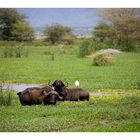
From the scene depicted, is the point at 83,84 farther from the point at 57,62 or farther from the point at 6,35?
the point at 6,35

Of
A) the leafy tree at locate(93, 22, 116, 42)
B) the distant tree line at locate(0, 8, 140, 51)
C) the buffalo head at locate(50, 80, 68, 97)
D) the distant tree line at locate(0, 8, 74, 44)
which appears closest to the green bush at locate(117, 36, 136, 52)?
the distant tree line at locate(0, 8, 140, 51)

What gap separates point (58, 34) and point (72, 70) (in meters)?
0.51

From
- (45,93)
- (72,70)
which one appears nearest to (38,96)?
(45,93)

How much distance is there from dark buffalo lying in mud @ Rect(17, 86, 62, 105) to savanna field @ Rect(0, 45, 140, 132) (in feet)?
0.25

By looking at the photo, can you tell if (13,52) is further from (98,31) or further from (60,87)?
(98,31)

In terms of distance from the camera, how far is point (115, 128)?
8.78 m

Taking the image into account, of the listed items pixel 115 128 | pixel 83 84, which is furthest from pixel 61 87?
pixel 115 128

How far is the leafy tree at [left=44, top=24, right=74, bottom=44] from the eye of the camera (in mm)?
9078

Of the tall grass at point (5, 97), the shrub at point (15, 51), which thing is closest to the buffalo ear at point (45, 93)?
the tall grass at point (5, 97)

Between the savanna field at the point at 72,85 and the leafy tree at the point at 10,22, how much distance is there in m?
0.28

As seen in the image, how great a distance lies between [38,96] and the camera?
357 inches

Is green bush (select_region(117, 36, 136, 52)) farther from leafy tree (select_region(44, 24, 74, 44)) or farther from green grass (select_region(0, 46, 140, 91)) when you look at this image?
leafy tree (select_region(44, 24, 74, 44))

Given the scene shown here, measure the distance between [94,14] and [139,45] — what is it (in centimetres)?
72
